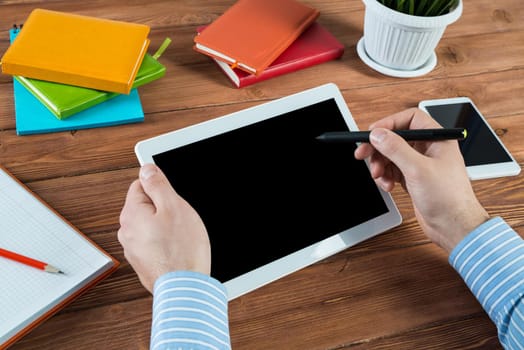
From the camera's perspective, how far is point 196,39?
121cm

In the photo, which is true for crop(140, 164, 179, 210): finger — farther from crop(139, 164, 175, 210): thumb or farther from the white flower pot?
the white flower pot

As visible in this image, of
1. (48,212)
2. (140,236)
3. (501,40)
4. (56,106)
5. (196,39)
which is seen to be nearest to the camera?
(140,236)

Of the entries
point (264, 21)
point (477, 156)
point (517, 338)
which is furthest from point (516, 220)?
point (264, 21)

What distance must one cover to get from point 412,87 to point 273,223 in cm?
52

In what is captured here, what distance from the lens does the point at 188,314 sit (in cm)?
77

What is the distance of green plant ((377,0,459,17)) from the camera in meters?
1.15

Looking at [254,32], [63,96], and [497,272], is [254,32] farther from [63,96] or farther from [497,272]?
[497,272]

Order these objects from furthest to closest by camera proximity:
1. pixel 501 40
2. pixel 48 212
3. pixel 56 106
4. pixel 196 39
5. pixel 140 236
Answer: pixel 501 40 < pixel 196 39 < pixel 56 106 < pixel 48 212 < pixel 140 236

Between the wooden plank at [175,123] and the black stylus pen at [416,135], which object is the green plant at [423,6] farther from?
the black stylus pen at [416,135]

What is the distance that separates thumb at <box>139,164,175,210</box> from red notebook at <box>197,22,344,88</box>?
1.30 feet

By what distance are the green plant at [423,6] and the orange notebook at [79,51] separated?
19.7 inches

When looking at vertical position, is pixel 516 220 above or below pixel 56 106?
below

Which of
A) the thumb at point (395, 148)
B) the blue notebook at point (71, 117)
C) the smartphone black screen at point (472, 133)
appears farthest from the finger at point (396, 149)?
the blue notebook at point (71, 117)

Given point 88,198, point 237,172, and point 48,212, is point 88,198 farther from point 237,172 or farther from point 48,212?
point 237,172
